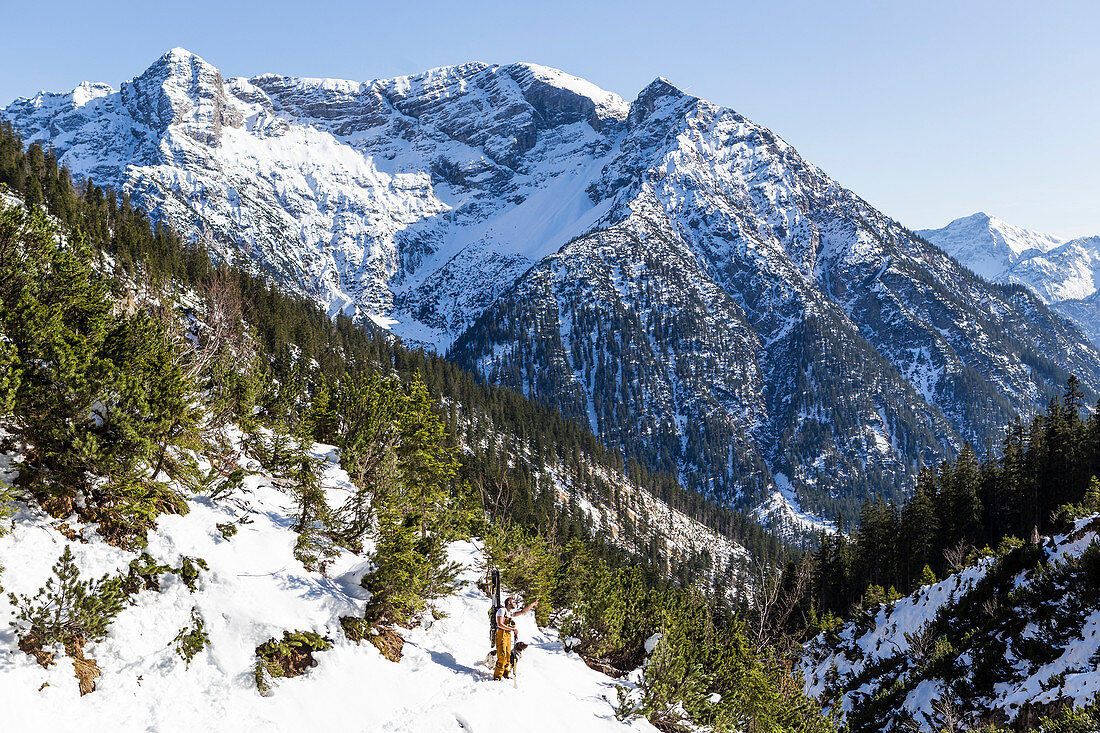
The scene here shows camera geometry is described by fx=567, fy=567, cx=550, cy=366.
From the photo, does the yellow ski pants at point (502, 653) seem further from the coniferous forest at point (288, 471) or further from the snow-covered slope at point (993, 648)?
the snow-covered slope at point (993, 648)

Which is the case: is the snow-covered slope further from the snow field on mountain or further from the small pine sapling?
the small pine sapling

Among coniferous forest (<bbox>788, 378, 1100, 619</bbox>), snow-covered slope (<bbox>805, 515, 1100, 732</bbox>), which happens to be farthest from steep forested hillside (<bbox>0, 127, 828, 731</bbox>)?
coniferous forest (<bbox>788, 378, 1100, 619</bbox>)

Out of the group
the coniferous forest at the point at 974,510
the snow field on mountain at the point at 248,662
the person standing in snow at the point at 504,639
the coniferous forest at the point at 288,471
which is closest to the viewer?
the snow field on mountain at the point at 248,662

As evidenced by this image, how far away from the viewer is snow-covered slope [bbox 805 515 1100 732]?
20703 mm

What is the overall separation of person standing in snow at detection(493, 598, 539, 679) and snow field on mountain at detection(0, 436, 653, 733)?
1.31ft

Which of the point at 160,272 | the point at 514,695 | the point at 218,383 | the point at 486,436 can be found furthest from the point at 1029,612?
the point at 486,436

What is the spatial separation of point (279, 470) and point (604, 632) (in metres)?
12.8

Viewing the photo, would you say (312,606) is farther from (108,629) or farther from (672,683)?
(672,683)

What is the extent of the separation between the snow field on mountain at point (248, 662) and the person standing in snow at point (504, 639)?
0.40 meters

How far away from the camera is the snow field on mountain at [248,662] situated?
9.82m

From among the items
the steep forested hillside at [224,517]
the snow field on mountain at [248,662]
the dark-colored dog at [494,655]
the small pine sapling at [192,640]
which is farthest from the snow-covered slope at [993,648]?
the small pine sapling at [192,640]

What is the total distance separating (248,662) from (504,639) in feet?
19.6

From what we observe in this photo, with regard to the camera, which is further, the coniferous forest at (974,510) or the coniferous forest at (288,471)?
the coniferous forest at (974,510)

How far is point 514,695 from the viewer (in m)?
14.4
